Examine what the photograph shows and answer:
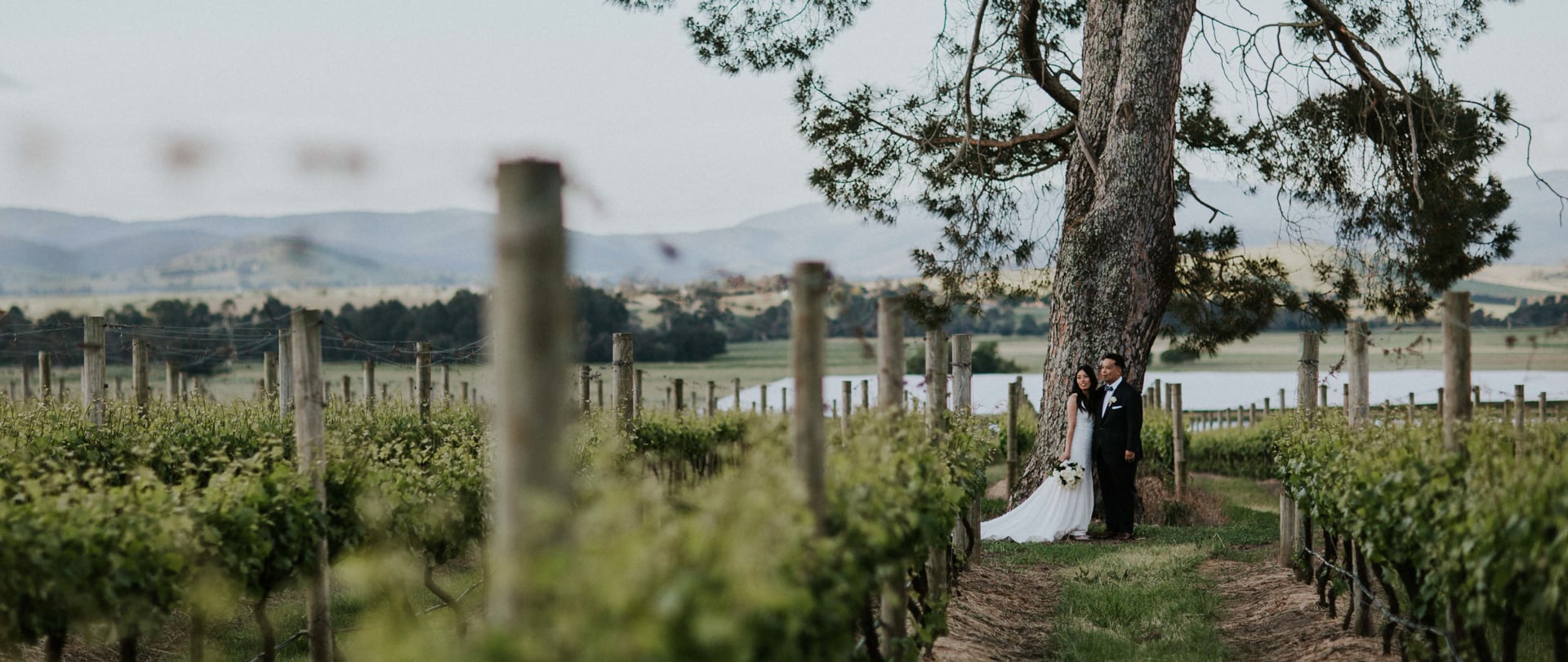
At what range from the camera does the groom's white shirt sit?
34.8 ft

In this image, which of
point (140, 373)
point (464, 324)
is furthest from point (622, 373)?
point (464, 324)

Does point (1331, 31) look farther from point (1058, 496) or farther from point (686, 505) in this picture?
point (686, 505)

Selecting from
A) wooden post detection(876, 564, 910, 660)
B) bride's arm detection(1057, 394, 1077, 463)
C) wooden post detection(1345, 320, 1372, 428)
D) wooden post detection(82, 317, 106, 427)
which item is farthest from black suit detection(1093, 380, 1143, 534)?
wooden post detection(82, 317, 106, 427)

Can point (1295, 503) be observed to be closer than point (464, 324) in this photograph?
Yes

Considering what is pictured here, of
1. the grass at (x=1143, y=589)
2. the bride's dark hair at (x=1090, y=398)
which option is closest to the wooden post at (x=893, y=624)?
the grass at (x=1143, y=589)

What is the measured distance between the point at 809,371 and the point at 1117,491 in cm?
746

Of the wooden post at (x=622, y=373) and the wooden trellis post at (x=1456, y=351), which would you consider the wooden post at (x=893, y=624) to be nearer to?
the wooden trellis post at (x=1456, y=351)

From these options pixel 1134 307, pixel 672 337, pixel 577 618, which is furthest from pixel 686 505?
pixel 672 337

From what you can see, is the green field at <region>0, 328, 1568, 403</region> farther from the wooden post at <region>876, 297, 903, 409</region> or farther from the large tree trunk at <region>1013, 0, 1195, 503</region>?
the large tree trunk at <region>1013, 0, 1195, 503</region>

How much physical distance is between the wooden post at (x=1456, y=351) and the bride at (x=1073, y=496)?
5554 millimetres

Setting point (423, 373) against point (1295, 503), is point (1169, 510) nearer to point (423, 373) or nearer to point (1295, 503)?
point (1295, 503)

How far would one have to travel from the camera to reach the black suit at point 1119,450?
10531mm

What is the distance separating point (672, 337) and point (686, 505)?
39.7m

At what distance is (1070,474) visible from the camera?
1056 centimetres
